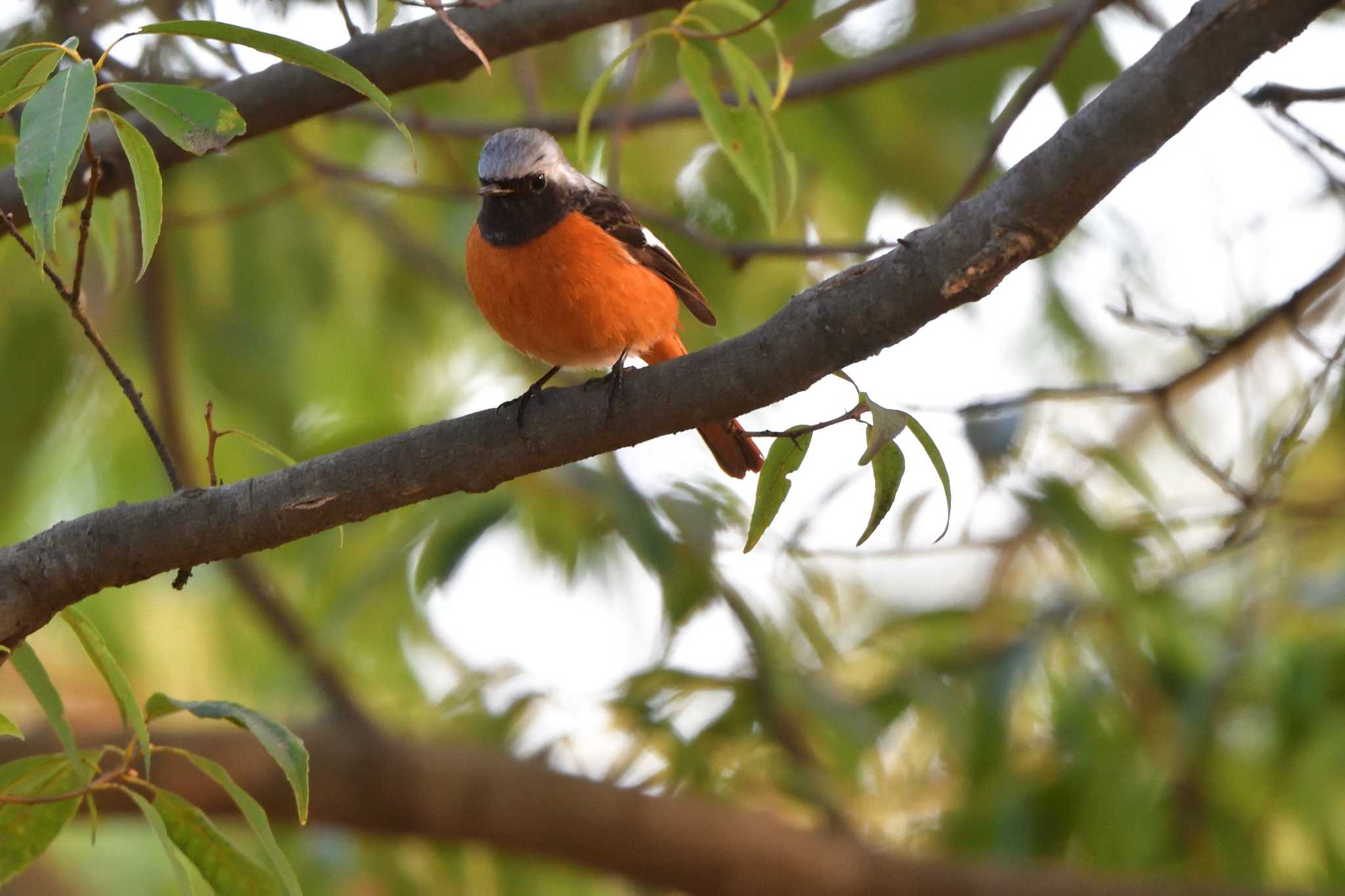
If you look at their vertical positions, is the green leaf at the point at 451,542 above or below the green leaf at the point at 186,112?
above

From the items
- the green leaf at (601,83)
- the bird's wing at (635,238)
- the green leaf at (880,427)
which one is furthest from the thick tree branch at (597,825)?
the green leaf at (880,427)

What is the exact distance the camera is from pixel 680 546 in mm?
5062

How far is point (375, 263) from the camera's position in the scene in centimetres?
659

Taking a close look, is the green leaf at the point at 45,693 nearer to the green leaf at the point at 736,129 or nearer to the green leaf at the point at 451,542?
the green leaf at the point at 736,129

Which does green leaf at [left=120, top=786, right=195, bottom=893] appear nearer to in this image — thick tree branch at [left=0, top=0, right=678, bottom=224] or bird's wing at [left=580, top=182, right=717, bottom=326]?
thick tree branch at [left=0, top=0, right=678, bottom=224]

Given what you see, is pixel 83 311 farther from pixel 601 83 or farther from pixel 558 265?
pixel 558 265

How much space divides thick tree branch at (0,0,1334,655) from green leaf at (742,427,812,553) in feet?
0.29

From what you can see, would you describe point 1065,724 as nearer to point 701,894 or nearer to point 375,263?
point 701,894

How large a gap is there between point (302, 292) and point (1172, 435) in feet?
12.1

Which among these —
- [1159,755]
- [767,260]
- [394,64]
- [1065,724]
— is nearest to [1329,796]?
[1159,755]

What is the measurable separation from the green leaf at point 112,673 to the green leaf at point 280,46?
98 cm

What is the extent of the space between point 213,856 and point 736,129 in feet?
6.51

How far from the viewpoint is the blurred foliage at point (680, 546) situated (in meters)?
5.03

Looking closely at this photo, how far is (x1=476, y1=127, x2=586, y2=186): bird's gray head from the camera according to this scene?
13.3 ft
